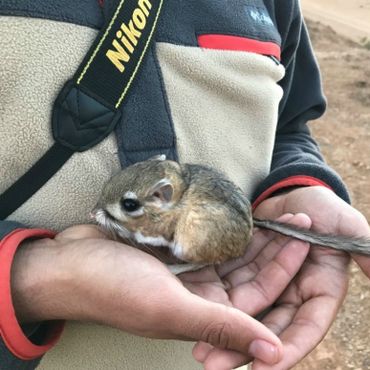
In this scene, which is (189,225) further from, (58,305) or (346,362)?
(346,362)

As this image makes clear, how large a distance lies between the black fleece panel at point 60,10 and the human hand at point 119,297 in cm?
54

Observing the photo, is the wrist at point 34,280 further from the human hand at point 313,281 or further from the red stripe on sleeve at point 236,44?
the red stripe on sleeve at point 236,44

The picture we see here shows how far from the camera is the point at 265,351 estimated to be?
124 centimetres

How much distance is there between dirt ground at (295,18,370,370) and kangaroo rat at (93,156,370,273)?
2.48 m

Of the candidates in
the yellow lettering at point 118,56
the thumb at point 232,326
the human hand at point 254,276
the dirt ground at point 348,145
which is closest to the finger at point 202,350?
the human hand at point 254,276

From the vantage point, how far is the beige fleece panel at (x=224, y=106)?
162cm

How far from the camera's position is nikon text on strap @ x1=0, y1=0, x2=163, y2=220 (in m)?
1.41

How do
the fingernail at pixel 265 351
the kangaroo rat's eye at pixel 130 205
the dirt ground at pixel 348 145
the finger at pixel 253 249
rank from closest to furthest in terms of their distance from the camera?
the fingernail at pixel 265 351, the finger at pixel 253 249, the kangaroo rat's eye at pixel 130 205, the dirt ground at pixel 348 145

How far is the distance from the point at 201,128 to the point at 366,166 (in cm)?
494

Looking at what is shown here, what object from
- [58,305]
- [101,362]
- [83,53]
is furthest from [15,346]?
[83,53]

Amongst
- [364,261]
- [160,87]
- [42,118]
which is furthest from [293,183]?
[42,118]

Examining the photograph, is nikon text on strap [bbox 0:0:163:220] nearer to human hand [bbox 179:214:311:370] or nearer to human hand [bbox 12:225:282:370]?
human hand [bbox 12:225:282:370]

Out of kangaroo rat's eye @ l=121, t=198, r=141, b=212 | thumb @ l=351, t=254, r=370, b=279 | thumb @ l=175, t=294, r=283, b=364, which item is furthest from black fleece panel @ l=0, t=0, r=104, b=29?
thumb @ l=351, t=254, r=370, b=279

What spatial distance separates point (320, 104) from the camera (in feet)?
7.52
